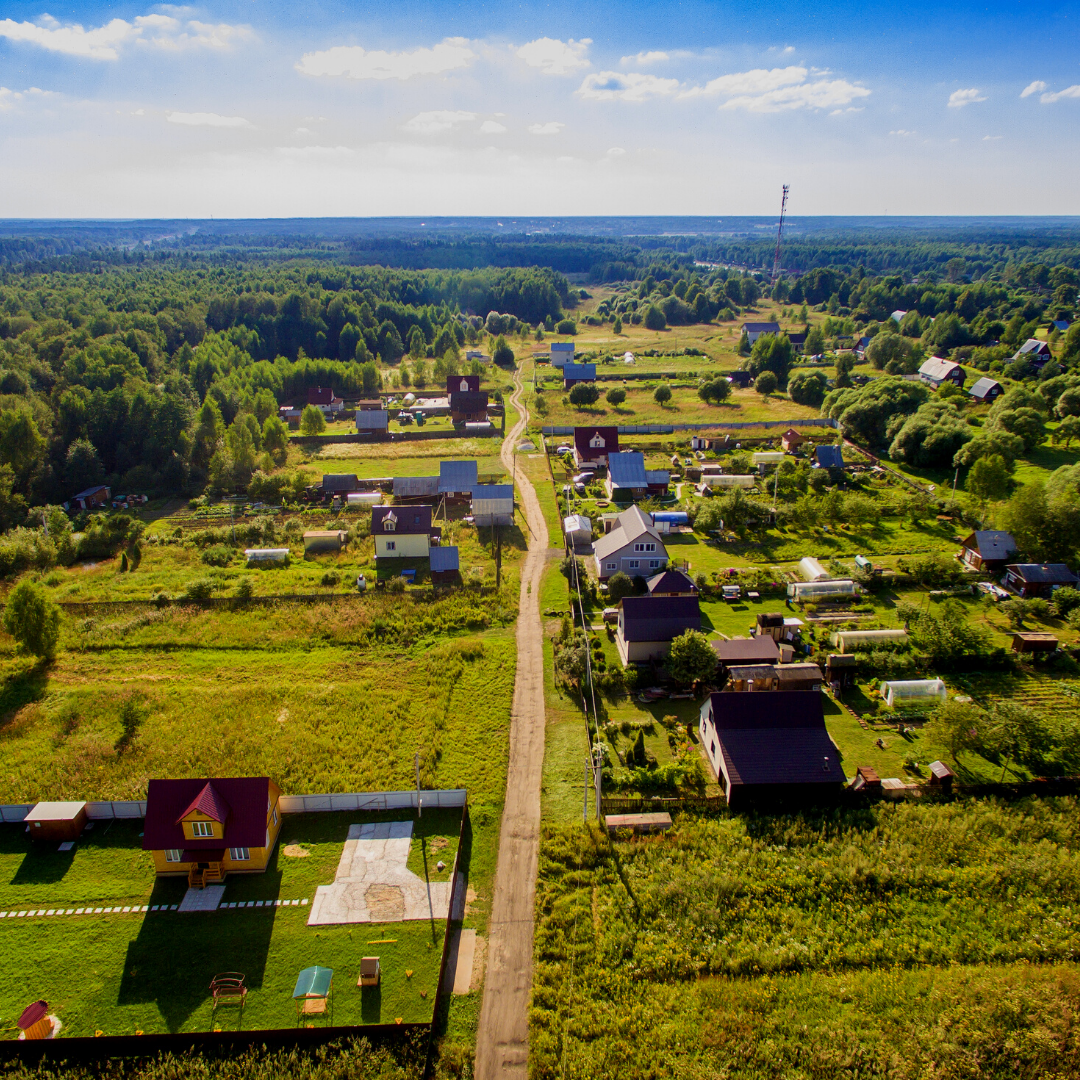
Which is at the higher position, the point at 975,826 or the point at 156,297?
the point at 156,297

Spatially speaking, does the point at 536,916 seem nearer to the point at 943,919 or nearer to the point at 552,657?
the point at 943,919

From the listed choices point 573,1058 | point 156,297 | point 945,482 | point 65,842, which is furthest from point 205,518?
point 156,297

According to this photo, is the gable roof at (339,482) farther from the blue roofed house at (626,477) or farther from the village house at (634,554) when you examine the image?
the village house at (634,554)

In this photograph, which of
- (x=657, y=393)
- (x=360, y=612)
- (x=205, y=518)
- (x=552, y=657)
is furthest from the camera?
(x=657, y=393)

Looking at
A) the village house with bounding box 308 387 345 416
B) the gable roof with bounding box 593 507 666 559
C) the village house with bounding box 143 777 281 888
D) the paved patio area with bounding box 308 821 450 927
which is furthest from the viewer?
the village house with bounding box 308 387 345 416

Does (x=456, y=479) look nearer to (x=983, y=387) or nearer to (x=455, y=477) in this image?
(x=455, y=477)

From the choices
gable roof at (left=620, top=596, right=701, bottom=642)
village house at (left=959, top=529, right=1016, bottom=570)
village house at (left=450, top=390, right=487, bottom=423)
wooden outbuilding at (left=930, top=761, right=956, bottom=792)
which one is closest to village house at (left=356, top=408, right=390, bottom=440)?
village house at (left=450, top=390, right=487, bottom=423)

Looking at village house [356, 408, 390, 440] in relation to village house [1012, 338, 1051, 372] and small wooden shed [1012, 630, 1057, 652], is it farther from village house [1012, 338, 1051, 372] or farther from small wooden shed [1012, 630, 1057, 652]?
village house [1012, 338, 1051, 372]
